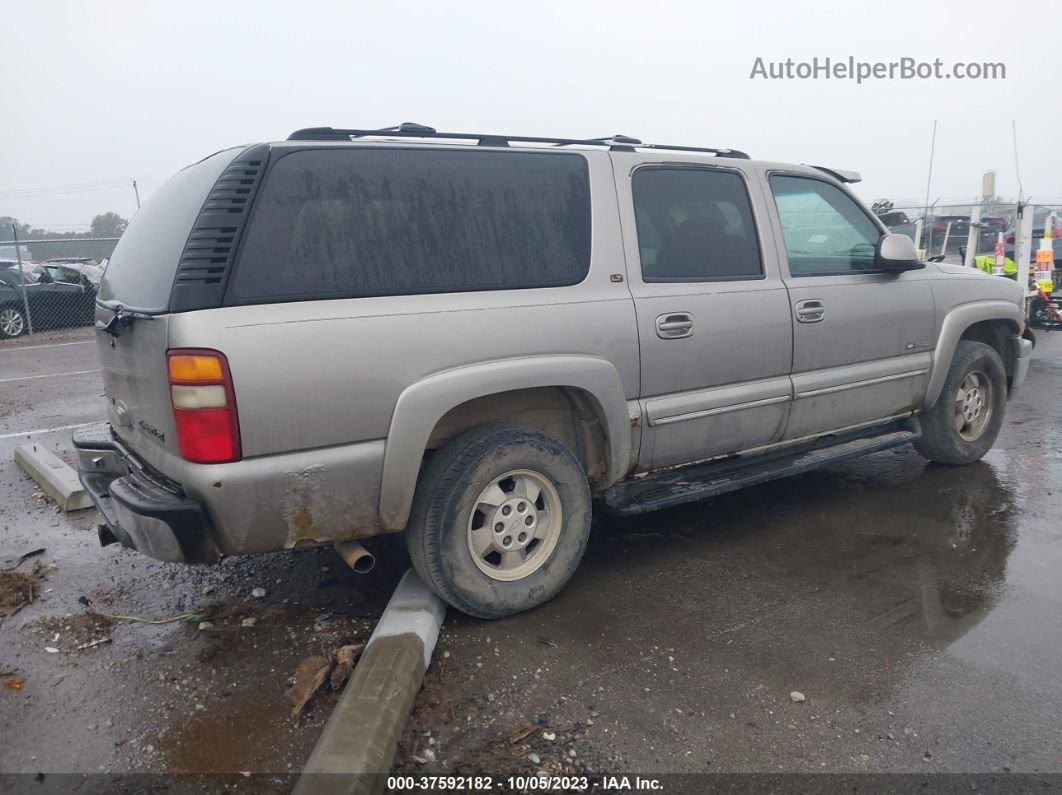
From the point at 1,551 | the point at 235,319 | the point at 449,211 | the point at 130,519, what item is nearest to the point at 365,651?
the point at 130,519

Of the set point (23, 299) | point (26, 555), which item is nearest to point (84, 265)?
point (23, 299)

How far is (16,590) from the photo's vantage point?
3.79 m

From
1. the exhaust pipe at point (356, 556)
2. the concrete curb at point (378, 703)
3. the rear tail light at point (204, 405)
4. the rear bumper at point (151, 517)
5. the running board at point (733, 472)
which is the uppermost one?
the rear tail light at point (204, 405)

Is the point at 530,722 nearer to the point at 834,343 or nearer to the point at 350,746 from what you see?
the point at 350,746

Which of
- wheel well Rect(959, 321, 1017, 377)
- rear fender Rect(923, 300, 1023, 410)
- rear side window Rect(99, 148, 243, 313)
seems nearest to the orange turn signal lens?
rear side window Rect(99, 148, 243, 313)

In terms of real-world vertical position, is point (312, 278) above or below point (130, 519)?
above

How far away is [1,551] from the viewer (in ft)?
14.1

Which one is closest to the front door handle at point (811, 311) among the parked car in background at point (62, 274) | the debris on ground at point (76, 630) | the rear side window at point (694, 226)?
the rear side window at point (694, 226)

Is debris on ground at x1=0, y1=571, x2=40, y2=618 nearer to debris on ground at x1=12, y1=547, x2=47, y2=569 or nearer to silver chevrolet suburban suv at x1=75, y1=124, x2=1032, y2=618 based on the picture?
debris on ground at x1=12, y1=547, x2=47, y2=569

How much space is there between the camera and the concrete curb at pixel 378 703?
7.36ft

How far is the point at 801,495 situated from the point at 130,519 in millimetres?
3758

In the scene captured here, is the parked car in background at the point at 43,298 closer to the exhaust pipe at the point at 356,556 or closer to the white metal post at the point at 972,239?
the exhaust pipe at the point at 356,556

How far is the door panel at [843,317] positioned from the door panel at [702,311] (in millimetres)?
152

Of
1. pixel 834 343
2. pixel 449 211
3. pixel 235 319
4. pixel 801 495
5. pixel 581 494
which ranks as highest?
pixel 449 211
